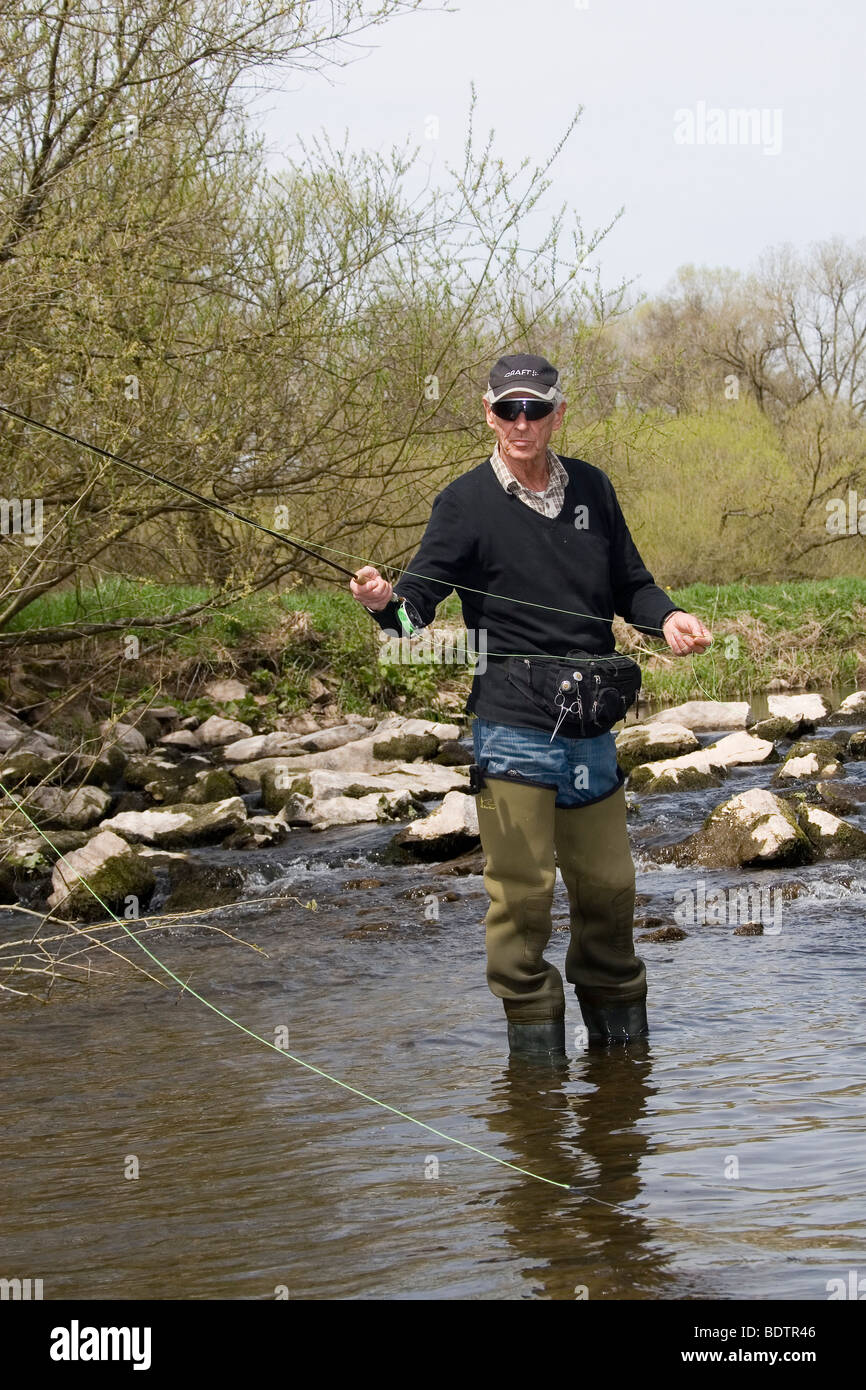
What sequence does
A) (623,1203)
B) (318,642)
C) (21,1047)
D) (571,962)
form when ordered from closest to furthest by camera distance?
(623,1203)
(571,962)
(21,1047)
(318,642)

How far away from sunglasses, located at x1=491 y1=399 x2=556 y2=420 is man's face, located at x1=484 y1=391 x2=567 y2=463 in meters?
0.01

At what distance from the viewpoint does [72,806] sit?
10367mm

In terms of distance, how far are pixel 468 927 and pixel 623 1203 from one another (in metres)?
3.76

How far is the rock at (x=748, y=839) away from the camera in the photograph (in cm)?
798

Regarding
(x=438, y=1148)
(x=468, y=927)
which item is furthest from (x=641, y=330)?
(x=438, y=1148)

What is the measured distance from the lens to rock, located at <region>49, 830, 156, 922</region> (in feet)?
26.8

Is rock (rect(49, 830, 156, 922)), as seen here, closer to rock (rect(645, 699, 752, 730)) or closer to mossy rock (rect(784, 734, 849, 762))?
mossy rock (rect(784, 734, 849, 762))

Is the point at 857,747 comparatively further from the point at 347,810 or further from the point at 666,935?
the point at 666,935

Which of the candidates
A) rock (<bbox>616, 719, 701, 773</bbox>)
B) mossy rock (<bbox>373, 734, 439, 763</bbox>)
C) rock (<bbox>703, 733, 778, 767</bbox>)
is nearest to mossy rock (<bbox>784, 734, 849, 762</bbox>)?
rock (<bbox>703, 733, 778, 767</bbox>)

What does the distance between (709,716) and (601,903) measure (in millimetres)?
10400

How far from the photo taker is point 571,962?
15.1ft

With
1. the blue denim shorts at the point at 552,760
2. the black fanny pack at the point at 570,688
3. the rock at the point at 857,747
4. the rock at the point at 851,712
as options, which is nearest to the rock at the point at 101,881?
the blue denim shorts at the point at 552,760
